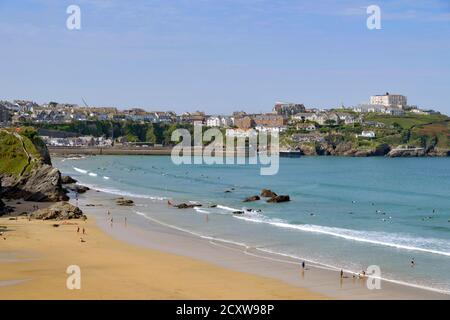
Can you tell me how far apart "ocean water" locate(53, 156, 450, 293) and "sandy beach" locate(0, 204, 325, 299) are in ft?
18.0

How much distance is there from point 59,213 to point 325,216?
17897 mm

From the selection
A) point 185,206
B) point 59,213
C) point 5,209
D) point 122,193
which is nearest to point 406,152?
point 122,193

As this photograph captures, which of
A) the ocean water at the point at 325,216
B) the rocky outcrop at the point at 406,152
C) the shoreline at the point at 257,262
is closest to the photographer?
the shoreline at the point at 257,262

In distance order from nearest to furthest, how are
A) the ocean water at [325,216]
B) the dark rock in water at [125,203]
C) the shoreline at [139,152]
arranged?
the ocean water at [325,216] → the dark rock in water at [125,203] → the shoreline at [139,152]

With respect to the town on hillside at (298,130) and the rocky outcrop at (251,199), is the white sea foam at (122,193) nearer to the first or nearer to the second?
the rocky outcrop at (251,199)

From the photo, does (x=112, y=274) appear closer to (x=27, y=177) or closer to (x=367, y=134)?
(x=27, y=177)

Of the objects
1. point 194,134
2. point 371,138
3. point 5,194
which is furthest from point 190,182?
point 194,134

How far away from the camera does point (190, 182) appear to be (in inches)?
2815

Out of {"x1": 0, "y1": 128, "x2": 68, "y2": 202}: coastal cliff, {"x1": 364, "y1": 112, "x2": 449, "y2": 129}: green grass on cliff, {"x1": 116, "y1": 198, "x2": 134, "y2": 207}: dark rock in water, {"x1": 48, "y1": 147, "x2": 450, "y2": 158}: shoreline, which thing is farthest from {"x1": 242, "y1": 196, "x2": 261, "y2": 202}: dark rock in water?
{"x1": 364, "y1": 112, "x2": 449, "y2": 129}: green grass on cliff

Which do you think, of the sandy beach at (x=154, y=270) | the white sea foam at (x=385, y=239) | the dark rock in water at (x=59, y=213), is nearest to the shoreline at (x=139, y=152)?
the dark rock in water at (x=59, y=213)

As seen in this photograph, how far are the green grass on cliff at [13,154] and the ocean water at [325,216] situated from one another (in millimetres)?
9394

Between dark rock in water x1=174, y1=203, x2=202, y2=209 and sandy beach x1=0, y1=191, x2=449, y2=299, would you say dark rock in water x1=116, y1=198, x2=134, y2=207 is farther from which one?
sandy beach x1=0, y1=191, x2=449, y2=299

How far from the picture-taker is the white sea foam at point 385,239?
31219 millimetres

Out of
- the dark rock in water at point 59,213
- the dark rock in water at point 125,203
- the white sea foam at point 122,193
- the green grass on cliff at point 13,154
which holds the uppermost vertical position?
the green grass on cliff at point 13,154
